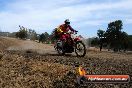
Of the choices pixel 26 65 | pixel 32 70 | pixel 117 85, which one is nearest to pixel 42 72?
pixel 32 70

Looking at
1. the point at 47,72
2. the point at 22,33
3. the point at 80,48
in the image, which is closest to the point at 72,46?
the point at 80,48

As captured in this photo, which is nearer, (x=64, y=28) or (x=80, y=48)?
(x=80, y=48)

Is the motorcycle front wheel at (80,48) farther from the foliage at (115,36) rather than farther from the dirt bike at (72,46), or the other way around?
the foliage at (115,36)

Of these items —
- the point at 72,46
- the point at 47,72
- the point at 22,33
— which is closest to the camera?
the point at 47,72

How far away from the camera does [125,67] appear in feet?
45.1

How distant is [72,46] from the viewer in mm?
19844

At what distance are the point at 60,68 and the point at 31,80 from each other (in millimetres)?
1230

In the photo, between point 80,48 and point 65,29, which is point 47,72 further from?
point 65,29

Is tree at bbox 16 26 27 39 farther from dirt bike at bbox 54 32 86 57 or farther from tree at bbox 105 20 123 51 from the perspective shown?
dirt bike at bbox 54 32 86 57

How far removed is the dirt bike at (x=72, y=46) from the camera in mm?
19038

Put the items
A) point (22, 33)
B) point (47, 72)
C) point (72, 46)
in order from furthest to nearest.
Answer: point (22, 33) → point (72, 46) → point (47, 72)

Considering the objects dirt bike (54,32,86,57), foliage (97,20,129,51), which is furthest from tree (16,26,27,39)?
dirt bike (54,32,86,57)

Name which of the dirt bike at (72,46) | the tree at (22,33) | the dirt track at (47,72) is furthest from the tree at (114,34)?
the dirt track at (47,72)

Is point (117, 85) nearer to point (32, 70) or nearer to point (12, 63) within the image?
point (32, 70)
